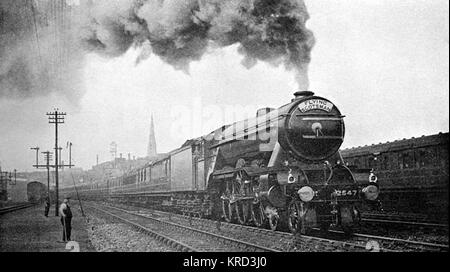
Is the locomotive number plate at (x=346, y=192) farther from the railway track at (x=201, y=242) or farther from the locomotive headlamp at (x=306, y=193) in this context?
the railway track at (x=201, y=242)

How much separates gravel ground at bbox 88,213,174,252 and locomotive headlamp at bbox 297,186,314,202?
308 centimetres

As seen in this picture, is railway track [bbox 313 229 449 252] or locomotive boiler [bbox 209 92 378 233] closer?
railway track [bbox 313 229 449 252]

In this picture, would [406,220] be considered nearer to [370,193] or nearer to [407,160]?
[407,160]

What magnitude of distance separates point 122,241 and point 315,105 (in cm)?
600

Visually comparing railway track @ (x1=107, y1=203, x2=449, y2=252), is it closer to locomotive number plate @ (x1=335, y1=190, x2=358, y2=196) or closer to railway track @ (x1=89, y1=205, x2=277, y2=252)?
railway track @ (x1=89, y1=205, x2=277, y2=252)

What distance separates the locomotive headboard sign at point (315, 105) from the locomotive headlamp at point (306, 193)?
6.55 ft

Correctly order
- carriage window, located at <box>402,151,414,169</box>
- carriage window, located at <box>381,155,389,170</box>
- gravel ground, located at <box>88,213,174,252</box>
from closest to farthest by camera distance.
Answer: gravel ground, located at <box>88,213,174,252</box>, carriage window, located at <box>402,151,414,169</box>, carriage window, located at <box>381,155,389,170</box>

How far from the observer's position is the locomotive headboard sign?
404 inches

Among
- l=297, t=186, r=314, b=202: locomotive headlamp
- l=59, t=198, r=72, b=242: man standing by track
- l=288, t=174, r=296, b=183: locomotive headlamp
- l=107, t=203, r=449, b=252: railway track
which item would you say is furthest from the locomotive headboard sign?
l=59, t=198, r=72, b=242: man standing by track

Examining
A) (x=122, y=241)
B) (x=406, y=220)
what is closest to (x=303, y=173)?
(x=122, y=241)

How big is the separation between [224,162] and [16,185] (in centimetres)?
3294

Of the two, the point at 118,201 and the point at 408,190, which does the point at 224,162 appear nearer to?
the point at 408,190

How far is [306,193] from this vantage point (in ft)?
30.3
